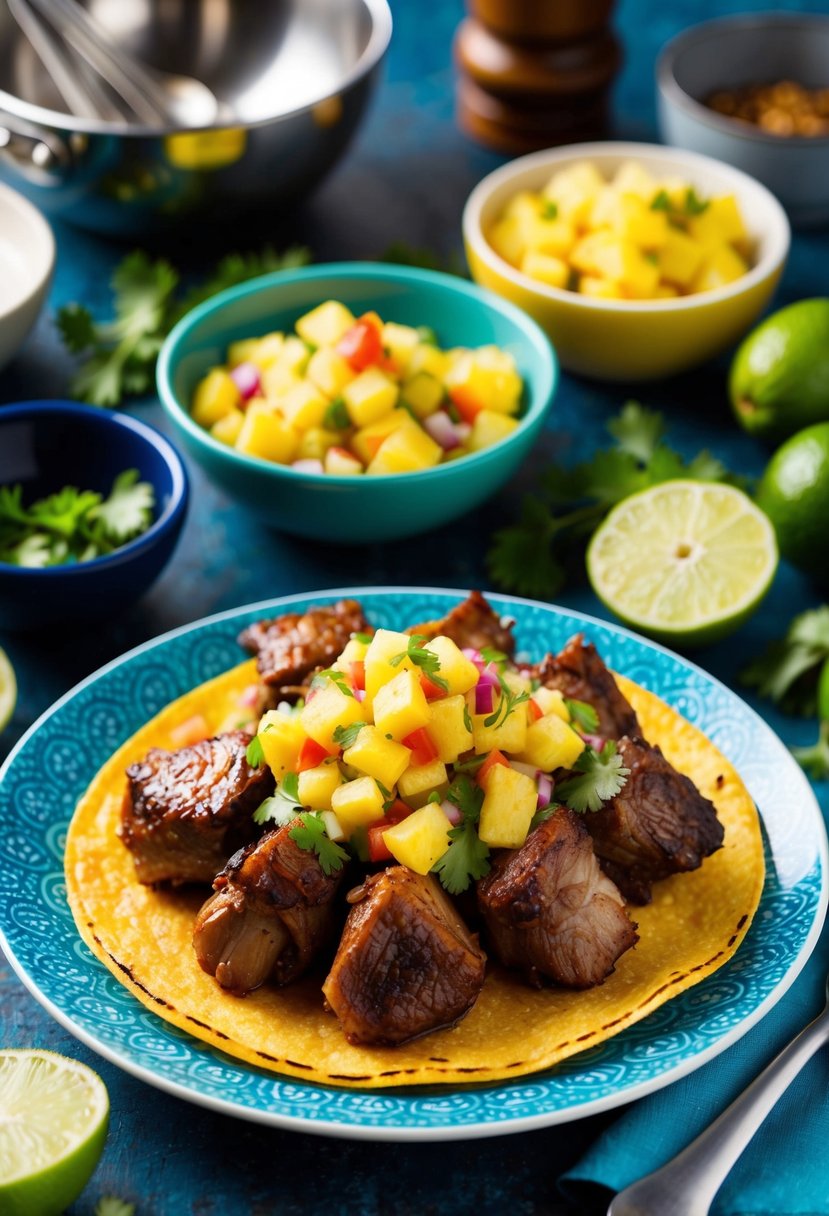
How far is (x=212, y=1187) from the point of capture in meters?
2.66

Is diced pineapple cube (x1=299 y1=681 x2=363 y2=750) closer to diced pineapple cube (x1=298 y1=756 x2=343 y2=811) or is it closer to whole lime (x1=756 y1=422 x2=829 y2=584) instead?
diced pineapple cube (x1=298 y1=756 x2=343 y2=811)

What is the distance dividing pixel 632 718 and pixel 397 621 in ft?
2.55

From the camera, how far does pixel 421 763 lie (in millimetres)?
2895

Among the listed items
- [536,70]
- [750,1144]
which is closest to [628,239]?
[536,70]

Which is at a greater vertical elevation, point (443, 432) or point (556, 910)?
point (556, 910)

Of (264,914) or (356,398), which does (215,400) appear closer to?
(356,398)

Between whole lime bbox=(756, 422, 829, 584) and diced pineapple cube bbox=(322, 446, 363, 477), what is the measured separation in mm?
1239

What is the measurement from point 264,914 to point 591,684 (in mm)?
980

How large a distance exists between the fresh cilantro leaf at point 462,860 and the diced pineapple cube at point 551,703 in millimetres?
385

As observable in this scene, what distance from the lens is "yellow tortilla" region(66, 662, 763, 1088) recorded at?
2.67 metres

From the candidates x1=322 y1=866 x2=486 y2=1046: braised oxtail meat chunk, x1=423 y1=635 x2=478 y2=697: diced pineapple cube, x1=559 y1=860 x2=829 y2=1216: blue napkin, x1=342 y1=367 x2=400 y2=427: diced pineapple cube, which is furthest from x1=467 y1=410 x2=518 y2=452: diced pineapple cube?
x1=559 y1=860 x2=829 y2=1216: blue napkin

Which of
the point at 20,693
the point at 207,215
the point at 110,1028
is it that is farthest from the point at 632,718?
the point at 207,215

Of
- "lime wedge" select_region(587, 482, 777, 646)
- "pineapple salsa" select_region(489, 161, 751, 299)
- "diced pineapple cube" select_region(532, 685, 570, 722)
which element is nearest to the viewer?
"diced pineapple cube" select_region(532, 685, 570, 722)

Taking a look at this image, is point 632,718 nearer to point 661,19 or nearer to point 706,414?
point 706,414
